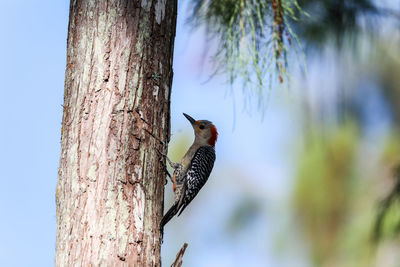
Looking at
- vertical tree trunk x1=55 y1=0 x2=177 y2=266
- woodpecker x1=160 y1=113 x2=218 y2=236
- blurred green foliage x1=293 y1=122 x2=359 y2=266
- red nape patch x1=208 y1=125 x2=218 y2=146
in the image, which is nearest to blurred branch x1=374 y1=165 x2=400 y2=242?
woodpecker x1=160 y1=113 x2=218 y2=236

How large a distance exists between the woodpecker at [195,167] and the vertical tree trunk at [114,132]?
979mm

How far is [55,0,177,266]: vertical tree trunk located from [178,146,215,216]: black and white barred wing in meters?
1.37

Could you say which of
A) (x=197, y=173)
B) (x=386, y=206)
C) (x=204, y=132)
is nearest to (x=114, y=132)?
(x=197, y=173)

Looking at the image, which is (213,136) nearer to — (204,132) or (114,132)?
(204,132)

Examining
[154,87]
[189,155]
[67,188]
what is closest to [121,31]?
[154,87]

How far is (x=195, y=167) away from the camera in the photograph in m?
4.41

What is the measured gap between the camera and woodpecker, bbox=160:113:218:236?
4.14 meters

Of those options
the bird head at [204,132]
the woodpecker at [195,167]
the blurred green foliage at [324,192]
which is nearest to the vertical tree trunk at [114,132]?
the woodpecker at [195,167]

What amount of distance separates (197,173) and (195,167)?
7cm

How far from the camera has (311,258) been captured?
750cm

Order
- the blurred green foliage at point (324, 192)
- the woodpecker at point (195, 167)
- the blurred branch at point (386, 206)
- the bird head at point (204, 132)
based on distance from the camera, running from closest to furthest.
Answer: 1. the blurred branch at point (386, 206)
2. the woodpecker at point (195, 167)
3. the bird head at point (204, 132)
4. the blurred green foliage at point (324, 192)

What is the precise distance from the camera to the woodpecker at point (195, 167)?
4137 mm

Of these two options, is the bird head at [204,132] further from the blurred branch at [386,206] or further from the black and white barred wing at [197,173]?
the blurred branch at [386,206]

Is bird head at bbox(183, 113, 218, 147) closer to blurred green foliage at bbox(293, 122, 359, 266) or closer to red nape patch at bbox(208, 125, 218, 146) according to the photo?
red nape patch at bbox(208, 125, 218, 146)
